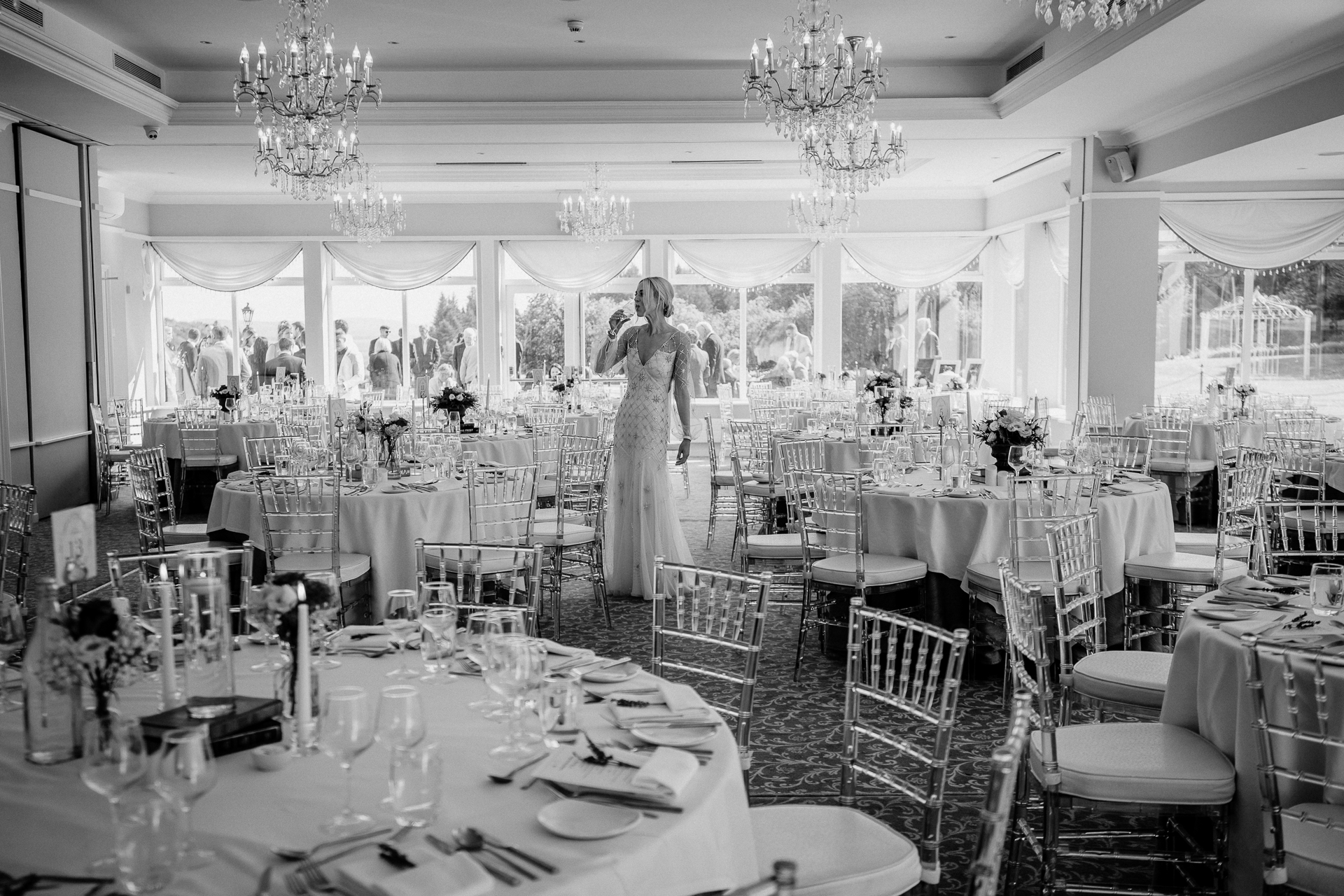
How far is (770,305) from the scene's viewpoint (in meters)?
17.6

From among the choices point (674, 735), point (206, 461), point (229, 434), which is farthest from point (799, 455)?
point (206, 461)

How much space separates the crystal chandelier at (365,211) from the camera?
1309cm

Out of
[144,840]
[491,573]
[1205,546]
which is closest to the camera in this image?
[144,840]

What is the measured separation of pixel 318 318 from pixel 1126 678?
50.9ft

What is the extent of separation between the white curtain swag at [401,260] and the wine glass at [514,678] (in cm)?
1560

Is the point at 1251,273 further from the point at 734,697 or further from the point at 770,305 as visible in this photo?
the point at 734,697

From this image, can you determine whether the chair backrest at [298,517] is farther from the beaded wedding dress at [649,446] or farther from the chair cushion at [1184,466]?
the chair cushion at [1184,466]

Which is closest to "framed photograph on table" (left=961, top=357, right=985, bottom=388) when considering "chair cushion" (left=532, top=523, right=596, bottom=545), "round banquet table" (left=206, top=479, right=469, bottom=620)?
"chair cushion" (left=532, top=523, right=596, bottom=545)

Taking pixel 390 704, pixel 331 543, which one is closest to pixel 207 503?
pixel 331 543

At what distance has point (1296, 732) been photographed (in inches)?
103

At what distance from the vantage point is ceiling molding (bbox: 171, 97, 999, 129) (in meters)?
10.9

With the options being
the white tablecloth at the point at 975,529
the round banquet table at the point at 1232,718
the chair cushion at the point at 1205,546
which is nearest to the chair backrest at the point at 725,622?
the round banquet table at the point at 1232,718

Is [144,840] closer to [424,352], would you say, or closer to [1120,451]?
[1120,451]

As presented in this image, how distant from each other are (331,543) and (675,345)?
7.90ft
